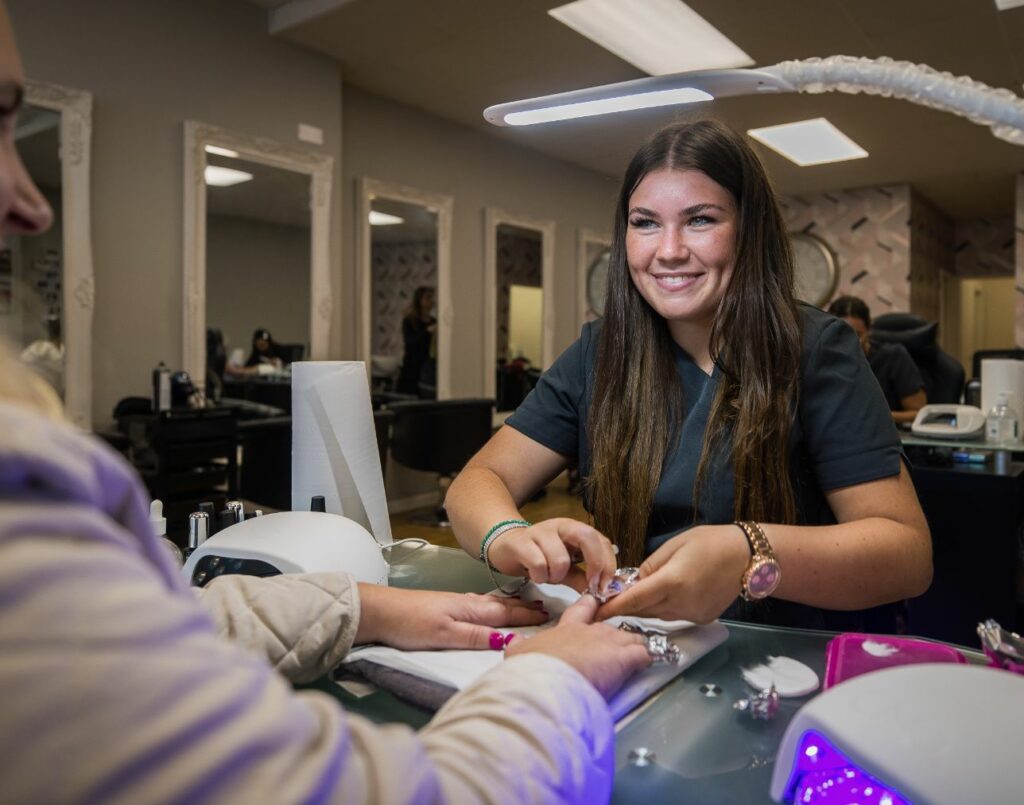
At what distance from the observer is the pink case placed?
0.75 meters

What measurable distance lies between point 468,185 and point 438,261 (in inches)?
32.1

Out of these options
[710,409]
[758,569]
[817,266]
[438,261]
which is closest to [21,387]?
[758,569]

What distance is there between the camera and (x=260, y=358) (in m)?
4.61

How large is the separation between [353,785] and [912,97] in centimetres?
92

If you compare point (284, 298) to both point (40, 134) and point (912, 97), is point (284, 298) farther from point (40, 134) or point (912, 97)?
point (912, 97)

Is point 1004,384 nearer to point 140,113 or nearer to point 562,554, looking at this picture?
point 562,554

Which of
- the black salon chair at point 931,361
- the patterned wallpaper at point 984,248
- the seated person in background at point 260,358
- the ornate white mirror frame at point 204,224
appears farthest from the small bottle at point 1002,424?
the patterned wallpaper at point 984,248

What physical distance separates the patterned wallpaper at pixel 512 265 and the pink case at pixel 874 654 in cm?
589

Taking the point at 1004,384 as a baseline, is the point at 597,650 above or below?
below

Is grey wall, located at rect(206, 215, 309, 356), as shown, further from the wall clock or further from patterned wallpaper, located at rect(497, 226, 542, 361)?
the wall clock

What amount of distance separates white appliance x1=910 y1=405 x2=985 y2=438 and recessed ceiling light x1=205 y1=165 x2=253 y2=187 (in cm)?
366

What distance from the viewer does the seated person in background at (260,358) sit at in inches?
177

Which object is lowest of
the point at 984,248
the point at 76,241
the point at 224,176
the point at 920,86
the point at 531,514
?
the point at 531,514

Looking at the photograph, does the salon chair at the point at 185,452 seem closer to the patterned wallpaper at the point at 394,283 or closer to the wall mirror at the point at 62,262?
the wall mirror at the point at 62,262
